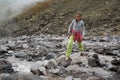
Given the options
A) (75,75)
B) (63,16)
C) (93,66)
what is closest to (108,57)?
(93,66)

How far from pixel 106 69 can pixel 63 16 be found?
30820mm

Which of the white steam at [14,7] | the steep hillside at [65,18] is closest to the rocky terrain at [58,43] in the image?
the steep hillside at [65,18]

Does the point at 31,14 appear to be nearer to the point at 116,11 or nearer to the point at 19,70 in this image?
the point at 116,11

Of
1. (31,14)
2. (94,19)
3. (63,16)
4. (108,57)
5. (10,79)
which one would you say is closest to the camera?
(10,79)

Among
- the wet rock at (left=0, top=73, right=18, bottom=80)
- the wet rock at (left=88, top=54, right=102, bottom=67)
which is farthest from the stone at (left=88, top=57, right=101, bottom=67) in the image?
the wet rock at (left=0, top=73, right=18, bottom=80)

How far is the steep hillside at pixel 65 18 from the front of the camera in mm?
41188

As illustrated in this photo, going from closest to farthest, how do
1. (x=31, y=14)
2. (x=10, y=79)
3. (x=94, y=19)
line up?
(x=10, y=79)
(x=94, y=19)
(x=31, y=14)

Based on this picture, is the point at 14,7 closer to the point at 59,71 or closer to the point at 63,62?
the point at 63,62

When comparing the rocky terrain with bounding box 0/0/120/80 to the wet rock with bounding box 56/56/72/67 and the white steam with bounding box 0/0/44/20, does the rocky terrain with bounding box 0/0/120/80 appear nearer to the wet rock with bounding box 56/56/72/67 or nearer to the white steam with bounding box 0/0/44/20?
the wet rock with bounding box 56/56/72/67

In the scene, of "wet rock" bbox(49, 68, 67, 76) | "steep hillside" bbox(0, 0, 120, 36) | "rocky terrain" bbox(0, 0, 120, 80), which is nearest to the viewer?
"wet rock" bbox(49, 68, 67, 76)

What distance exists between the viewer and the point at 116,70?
Result: 15516 millimetres

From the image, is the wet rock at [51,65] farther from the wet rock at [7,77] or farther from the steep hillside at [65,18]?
the steep hillside at [65,18]

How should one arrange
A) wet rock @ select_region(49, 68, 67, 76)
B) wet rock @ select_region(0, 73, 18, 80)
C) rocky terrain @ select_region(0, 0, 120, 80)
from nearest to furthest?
wet rock @ select_region(0, 73, 18, 80) → wet rock @ select_region(49, 68, 67, 76) → rocky terrain @ select_region(0, 0, 120, 80)

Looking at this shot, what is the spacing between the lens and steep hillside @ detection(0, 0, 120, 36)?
41188 mm
